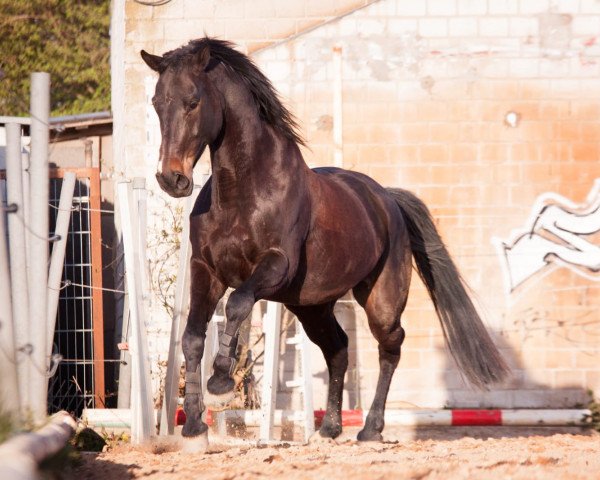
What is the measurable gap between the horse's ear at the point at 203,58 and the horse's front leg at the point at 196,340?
1.07 metres

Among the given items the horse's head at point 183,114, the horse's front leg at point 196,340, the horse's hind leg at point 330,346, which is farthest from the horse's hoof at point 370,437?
the horse's head at point 183,114

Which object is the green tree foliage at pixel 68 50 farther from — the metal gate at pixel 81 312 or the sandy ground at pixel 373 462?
the sandy ground at pixel 373 462

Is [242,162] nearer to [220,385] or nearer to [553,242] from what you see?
[220,385]

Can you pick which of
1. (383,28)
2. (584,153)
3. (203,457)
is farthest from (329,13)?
(203,457)

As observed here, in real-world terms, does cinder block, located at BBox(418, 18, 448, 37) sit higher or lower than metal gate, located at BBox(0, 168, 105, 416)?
higher

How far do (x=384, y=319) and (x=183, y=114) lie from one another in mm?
2628

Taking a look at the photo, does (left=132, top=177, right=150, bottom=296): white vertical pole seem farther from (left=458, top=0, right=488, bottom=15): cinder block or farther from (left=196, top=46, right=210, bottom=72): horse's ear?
(left=458, top=0, right=488, bottom=15): cinder block

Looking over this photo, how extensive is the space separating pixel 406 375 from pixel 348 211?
13.7ft

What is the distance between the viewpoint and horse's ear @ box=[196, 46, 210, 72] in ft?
17.7

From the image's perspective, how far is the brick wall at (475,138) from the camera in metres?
10.3

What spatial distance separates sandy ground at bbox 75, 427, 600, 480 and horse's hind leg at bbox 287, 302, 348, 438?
38.3 inches

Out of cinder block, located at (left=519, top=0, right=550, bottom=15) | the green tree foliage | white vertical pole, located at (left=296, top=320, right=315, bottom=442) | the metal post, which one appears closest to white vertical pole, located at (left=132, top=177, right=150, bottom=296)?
the metal post

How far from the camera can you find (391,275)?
7.23m

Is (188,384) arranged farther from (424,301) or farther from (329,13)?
(329,13)
